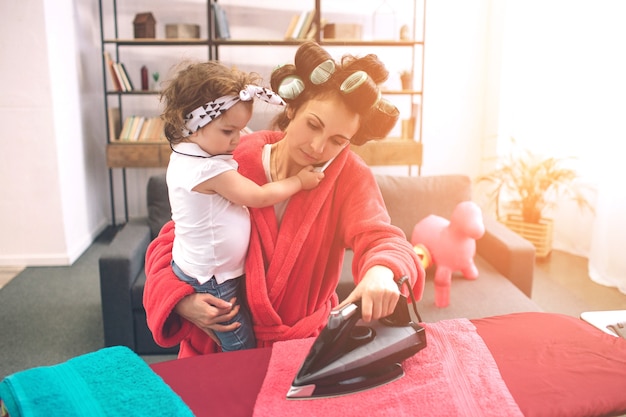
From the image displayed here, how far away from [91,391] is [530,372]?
2.29ft

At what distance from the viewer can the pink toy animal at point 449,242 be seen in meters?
2.40

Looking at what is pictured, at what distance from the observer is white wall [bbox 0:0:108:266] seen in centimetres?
357


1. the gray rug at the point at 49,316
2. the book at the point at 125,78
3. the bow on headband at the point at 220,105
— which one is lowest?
the gray rug at the point at 49,316

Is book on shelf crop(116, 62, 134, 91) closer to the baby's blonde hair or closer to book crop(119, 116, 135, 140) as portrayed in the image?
book crop(119, 116, 135, 140)

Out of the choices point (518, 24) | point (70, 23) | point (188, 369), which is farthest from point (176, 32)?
point (188, 369)

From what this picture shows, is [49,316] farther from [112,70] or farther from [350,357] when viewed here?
[350,357]

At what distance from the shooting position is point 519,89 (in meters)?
4.27

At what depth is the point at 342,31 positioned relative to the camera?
169 inches

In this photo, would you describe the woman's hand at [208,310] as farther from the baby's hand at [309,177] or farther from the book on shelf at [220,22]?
the book on shelf at [220,22]

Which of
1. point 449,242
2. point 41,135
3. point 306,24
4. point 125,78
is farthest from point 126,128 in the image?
point 449,242

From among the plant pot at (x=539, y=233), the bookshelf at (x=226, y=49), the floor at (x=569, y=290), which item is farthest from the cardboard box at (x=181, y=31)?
the floor at (x=569, y=290)

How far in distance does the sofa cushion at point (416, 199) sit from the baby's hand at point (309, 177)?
1757 millimetres

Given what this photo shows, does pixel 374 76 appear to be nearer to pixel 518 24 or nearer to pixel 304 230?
pixel 304 230

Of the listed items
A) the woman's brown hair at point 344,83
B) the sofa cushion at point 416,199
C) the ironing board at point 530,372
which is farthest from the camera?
the sofa cushion at point 416,199
